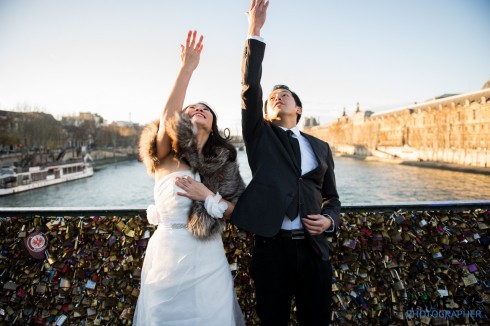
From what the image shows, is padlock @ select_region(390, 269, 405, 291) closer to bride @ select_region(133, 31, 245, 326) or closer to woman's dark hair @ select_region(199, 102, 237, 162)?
bride @ select_region(133, 31, 245, 326)

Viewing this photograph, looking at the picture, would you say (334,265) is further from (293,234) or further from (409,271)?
(293,234)

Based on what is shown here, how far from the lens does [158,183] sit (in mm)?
2078

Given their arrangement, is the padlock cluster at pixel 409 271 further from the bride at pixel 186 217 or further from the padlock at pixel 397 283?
the bride at pixel 186 217

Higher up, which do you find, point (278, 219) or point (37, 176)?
point (278, 219)

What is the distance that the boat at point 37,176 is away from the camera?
126 ft

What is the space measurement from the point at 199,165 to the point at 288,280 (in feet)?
3.17

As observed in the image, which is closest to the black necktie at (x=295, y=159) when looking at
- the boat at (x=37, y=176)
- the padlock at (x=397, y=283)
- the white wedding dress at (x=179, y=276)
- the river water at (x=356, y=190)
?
the white wedding dress at (x=179, y=276)

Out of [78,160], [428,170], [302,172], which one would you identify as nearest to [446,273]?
[302,172]

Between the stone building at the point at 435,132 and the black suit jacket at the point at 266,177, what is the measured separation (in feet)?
171

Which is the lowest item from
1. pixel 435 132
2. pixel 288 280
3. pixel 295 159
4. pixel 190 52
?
pixel 288 280

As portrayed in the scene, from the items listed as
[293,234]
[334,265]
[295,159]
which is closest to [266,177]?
[295,159]

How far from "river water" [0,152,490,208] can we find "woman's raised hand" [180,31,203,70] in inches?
1110

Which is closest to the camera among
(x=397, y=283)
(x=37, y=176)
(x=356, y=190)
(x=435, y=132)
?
(x=397, y=283)

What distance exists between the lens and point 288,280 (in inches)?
79.5
